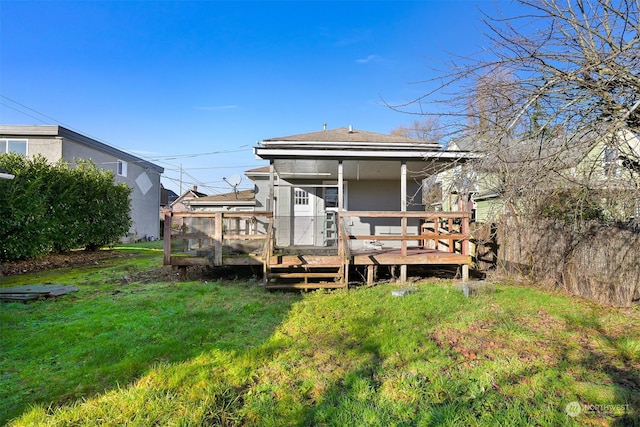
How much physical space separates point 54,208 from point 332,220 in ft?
31.2

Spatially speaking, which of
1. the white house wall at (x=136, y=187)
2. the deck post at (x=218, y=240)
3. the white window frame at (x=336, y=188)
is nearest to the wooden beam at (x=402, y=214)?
the deck post at (x=218, y=240)

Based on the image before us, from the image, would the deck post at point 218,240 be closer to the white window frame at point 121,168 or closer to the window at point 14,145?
the window at point 14,145

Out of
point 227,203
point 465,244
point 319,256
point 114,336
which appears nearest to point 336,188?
point 319,256

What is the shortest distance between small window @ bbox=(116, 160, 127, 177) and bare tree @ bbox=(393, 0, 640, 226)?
795 inches

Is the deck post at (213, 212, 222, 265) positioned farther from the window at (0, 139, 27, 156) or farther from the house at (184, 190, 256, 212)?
the window at (0, 139, 27, 156)

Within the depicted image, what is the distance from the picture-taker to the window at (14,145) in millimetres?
14008

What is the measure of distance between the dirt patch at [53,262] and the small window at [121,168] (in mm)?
8017

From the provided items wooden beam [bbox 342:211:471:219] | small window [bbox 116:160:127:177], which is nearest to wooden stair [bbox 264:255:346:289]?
wooden beam [bbox 342:211:471:219]

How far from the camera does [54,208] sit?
1022cm

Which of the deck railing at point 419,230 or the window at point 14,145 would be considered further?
the window at point 14,145

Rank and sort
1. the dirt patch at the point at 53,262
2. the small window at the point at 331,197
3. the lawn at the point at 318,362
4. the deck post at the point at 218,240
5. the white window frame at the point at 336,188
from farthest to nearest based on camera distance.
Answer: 1. the small window at the point at 331,197
2. the white window frame at the point at 336,188
3. the dirt patch at the point at 53,262
4. the deck post at the point at 218,240
5. the lawn at the point at 318,362

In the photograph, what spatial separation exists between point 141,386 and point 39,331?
2422 mm

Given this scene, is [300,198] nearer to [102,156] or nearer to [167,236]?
[167,236]

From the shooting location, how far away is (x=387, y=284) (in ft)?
21.5
